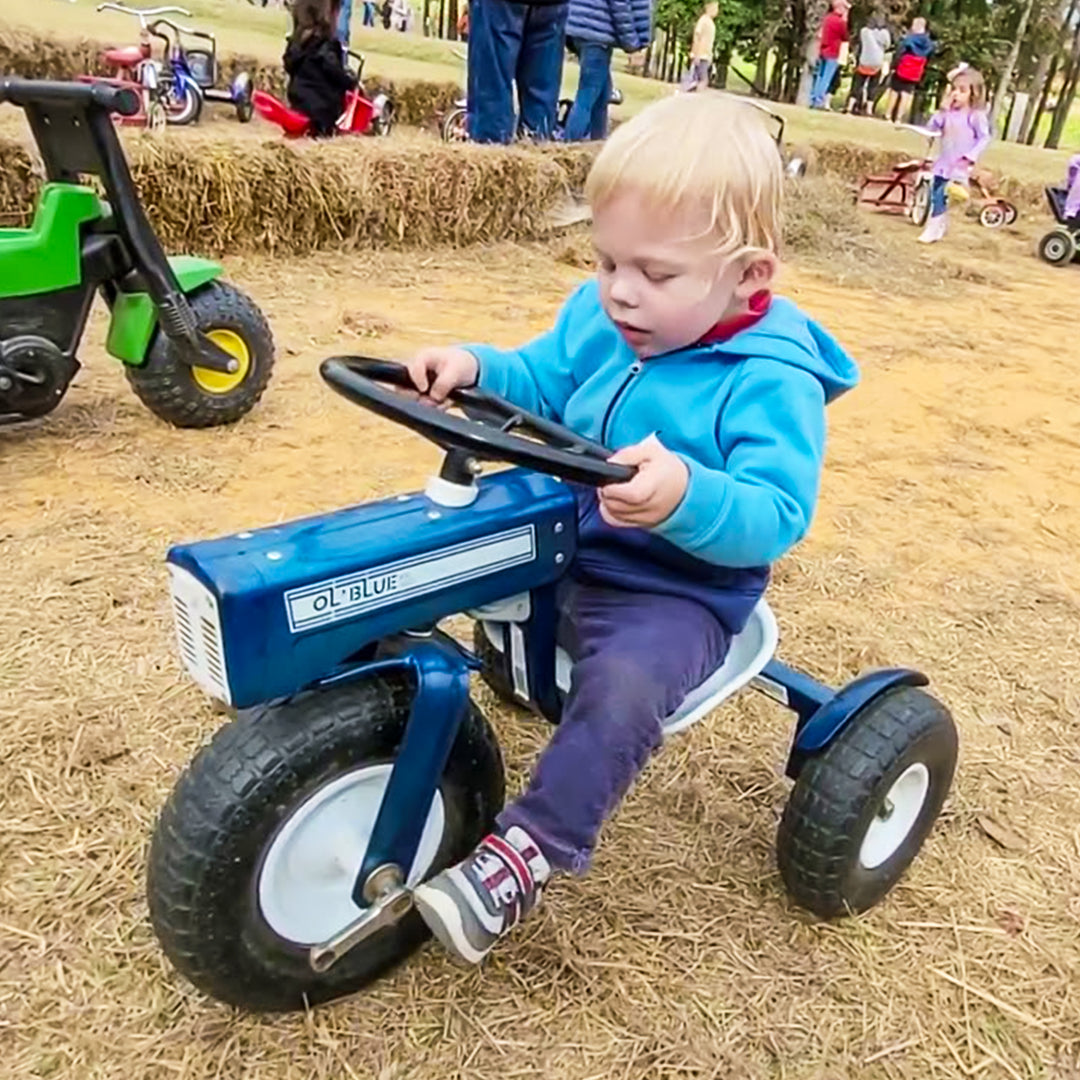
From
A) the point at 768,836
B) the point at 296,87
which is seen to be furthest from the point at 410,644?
the point at 296,87

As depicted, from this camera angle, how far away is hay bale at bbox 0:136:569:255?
4.70 metres

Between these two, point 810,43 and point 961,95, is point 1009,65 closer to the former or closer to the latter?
point 810,43

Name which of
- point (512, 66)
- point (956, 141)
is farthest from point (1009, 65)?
point (512, 66)

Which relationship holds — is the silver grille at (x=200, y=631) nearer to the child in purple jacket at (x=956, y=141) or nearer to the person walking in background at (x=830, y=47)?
the child in purple jacket at (x=956, y=141)

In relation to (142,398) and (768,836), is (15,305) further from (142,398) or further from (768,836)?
(768,836)

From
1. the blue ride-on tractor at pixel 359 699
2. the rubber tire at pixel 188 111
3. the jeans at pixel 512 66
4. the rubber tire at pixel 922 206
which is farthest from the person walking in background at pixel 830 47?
the blue ride-on tractor at pixel 359 699

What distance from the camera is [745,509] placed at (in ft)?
4.17

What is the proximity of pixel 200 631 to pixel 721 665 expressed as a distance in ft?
2.17

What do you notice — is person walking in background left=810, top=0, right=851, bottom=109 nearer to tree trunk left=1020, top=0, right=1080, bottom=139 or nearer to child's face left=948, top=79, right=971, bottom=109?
tree trunk left=1020, top=0, right=1080, bottom=139

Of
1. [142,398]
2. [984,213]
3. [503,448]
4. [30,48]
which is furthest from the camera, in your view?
[984,213]

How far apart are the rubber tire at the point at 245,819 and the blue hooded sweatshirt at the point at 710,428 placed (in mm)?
359

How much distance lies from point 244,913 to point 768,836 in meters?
0.88

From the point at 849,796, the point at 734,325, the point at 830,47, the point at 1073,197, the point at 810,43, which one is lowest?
the point at 810,43

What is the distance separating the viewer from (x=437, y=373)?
1.49m
